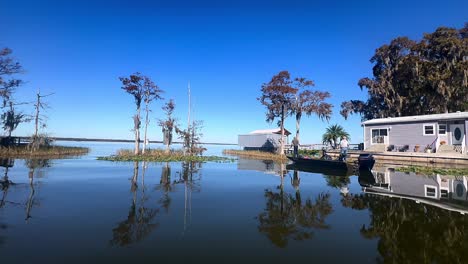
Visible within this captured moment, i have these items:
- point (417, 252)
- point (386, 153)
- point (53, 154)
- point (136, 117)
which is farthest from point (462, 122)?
point (53, 154)

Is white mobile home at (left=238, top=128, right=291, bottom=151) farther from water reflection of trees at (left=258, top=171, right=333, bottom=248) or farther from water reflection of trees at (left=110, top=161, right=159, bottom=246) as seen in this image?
water reflection of trees at (left=110, top=161, right=159, bottom=246)

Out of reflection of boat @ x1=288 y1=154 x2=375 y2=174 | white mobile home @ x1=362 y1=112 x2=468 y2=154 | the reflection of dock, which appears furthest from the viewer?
white mobile home @ x1=362 y1=112 x2=468 y2=154

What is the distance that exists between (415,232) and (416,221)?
3.43ft

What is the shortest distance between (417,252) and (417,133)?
27481 millimetres

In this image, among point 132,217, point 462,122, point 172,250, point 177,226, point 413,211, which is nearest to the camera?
point 172,250

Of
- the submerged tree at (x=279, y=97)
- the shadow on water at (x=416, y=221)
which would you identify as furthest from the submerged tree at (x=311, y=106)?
the shadow on water at (x=416, y=221)

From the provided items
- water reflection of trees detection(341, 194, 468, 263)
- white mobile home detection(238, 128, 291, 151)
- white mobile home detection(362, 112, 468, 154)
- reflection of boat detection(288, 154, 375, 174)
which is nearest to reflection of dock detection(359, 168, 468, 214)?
water reflection of trees detection(341, 194, 468, 263)

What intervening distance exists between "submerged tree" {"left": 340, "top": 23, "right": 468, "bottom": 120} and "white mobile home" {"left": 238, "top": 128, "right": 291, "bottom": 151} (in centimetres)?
1504

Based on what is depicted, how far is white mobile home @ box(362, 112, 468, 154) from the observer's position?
24766 millimetres

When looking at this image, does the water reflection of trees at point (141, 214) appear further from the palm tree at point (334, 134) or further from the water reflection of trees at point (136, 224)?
the palm tree at point (334, 134)

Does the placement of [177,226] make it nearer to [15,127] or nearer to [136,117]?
[136,117]

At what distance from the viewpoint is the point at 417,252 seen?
526 cm

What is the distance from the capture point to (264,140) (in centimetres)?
4425

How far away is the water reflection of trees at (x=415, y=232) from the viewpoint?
512cm
